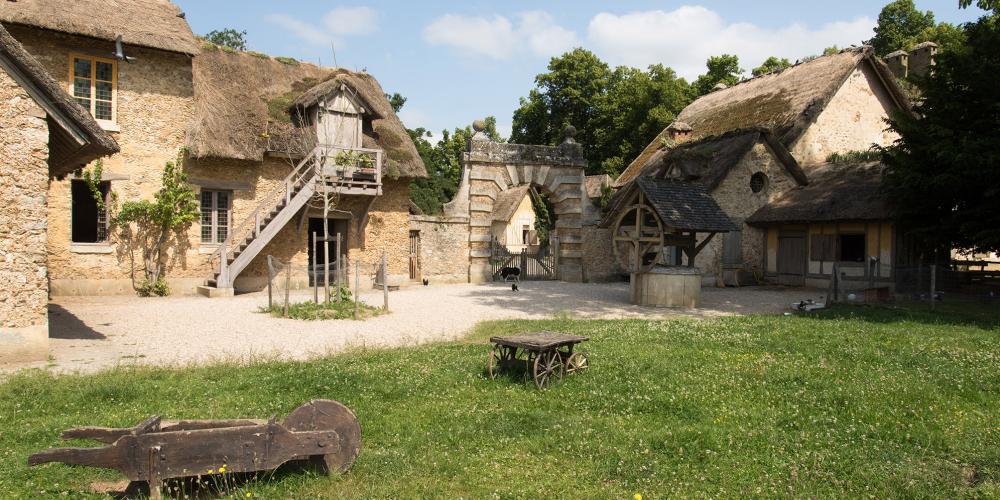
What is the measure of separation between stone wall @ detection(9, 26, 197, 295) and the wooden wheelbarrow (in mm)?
16768

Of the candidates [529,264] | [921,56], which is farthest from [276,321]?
[921,56]

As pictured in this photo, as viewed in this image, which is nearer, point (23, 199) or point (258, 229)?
point (23, 199)

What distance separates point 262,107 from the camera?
22.5 metres

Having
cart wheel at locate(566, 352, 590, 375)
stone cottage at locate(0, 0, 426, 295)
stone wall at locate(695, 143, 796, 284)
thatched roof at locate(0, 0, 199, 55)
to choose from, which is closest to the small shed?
stone wall at locate(695, 143, 796, 284)

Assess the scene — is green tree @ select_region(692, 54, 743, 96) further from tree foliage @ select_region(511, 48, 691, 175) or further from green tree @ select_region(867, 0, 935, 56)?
green tree @ select_region(867, 0, 935, 56)

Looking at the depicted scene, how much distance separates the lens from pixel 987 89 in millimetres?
15422

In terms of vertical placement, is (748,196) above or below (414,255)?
above

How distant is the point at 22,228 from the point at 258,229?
10729 mm

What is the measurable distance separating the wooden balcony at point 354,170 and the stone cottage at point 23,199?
11794 millimetres

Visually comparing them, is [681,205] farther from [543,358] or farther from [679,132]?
[679,132]

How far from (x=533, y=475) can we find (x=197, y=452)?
8.16 feet

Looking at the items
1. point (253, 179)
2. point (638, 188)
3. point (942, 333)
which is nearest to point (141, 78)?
point (253, 179)

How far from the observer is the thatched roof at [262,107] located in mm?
20562

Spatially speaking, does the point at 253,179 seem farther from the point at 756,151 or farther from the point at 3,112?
the point at 756,151
